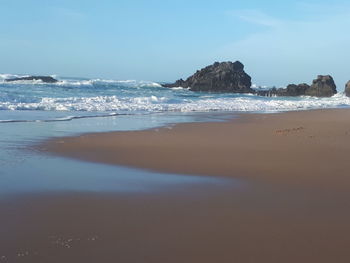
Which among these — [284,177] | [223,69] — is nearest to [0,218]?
[284,177]

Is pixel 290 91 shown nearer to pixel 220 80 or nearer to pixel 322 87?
pixel 322 87

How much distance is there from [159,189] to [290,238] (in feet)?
5.73

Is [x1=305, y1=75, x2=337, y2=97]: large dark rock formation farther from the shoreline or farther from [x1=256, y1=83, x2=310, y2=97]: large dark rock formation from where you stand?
the shoreline

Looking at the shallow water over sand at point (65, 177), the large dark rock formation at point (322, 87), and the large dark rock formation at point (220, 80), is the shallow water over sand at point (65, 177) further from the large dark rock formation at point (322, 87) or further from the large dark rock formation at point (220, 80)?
the large dark rock formation at point (322, 87)

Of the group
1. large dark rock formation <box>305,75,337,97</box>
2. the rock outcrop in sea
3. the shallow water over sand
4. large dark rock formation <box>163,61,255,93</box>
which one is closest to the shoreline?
the shallow water over sand

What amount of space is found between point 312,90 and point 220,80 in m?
11.8

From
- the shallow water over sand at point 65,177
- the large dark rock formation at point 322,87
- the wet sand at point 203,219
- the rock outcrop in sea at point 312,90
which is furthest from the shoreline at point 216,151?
the large dark rock formation at point 322,87

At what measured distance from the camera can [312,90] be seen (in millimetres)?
58594

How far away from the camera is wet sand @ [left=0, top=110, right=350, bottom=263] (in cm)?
308

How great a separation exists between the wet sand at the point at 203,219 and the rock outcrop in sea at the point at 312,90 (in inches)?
1957

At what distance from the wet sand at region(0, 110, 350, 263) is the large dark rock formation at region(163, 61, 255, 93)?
54.1m

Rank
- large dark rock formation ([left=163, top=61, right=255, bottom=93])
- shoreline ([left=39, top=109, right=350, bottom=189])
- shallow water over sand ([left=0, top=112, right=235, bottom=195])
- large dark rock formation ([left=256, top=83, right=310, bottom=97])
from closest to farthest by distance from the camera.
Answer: shallow water over sand ([left=0, top=112, right=235, bottom=195]), shoreline ([left=39, top=109, right=350, bottom=189]), large dark rock formation ([left=256, top=83, right=310, bottom=97]), large dark rock formation ([left=163, top=61, right=255, bottom=93])

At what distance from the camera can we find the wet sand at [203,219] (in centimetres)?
308

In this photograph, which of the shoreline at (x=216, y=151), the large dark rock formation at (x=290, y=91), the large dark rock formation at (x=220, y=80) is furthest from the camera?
the large dark rock formation at (x=220, y=80)
